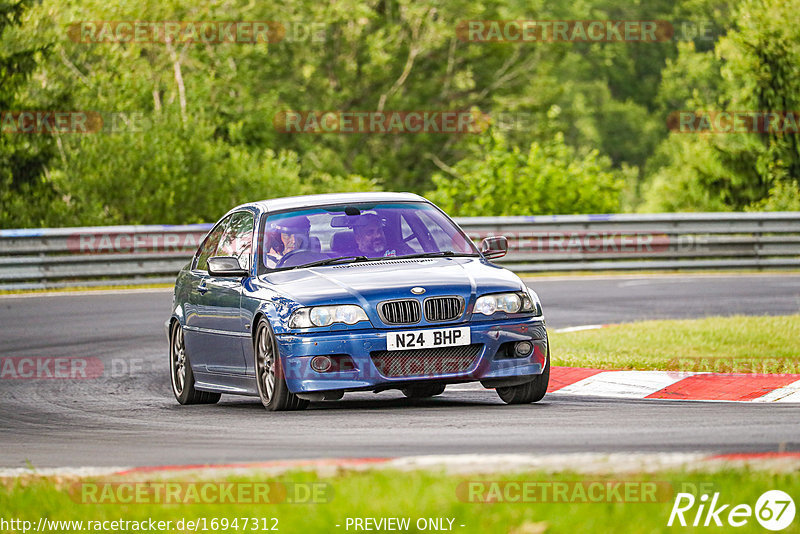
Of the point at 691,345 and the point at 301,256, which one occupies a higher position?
the point at 301,256

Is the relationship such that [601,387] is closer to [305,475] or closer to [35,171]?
[305,475]

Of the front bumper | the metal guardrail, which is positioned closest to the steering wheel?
the front bumper

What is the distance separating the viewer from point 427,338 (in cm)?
937

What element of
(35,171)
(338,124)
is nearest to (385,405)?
(35,171)

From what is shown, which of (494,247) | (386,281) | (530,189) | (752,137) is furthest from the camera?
(752,137)

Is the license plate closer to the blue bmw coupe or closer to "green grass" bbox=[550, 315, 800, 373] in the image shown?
the blue bmw coupe

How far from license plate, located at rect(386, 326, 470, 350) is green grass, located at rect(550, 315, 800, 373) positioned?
328 centimetres

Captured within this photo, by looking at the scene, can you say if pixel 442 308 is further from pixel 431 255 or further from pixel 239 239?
pixel 239 239

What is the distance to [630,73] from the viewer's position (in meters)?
87.1

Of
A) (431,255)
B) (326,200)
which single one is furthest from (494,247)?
(326,200)

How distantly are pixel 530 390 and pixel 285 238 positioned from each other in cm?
211

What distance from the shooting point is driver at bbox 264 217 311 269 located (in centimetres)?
1050

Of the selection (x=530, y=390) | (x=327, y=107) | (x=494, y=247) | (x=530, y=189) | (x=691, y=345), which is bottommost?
(x=327, y=107)

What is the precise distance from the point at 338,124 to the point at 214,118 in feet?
57.5
